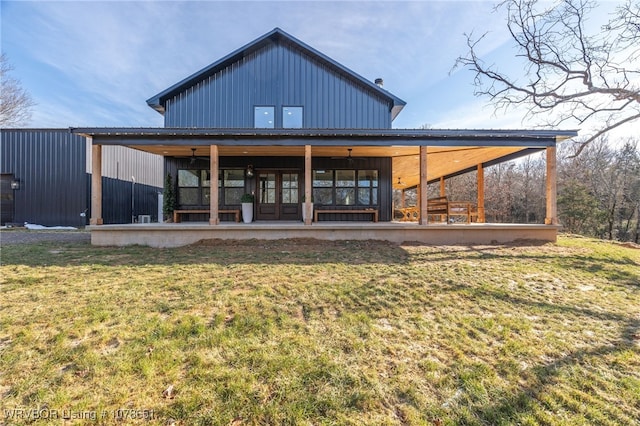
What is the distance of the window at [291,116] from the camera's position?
36.3 feet

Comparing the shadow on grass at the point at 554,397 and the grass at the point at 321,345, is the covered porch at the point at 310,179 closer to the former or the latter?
the grass at the point at 321,345

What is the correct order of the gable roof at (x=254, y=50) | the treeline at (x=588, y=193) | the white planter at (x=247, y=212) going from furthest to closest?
the treeline at (x=588, y=193)
the gable roof at (x=254, y=50)
the white planter at (x=247, y=212)

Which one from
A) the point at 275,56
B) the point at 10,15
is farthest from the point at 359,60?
the point at 10,15

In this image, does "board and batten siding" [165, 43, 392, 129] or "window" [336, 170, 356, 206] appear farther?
"window" [336, 170, 356, 206]

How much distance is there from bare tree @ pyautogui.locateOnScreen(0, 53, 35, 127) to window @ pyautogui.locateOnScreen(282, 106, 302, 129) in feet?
64.1

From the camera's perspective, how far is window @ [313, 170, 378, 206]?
1106 cm

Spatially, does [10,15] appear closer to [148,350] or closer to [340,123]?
[340,123]

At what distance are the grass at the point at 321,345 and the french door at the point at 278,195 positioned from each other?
5961 mm

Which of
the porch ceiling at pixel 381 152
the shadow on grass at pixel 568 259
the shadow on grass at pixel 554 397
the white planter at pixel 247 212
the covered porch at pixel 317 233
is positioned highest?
the porch ceiling at pixel 381 152

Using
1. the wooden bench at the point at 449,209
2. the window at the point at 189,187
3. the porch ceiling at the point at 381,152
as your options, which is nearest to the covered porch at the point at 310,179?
the porch ceiling at the point at 381,152

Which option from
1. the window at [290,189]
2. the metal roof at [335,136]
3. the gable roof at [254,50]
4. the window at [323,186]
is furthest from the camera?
the window at [290,189]

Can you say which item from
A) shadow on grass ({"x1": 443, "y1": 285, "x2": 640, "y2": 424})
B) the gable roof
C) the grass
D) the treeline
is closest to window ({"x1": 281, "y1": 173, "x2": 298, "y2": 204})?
the gable roof

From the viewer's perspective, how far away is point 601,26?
10406mm

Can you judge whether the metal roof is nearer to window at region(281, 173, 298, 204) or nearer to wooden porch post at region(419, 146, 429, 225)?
wooden porch post at region(419, 146, 429, 225)
